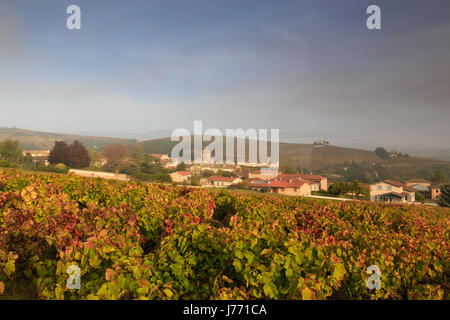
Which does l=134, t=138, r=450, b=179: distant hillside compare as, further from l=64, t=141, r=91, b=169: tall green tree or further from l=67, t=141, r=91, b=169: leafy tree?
l=67, t=141, r=91, b=169: leafy tree

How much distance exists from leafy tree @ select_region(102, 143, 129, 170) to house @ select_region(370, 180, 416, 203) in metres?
64.2

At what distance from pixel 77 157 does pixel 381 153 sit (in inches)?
5855

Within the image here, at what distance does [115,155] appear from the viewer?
74.9 m

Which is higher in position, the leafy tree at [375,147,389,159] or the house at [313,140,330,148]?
the house at [313,140,330,148]

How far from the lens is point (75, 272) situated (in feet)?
11.0

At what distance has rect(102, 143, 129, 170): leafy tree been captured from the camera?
73.4 meters

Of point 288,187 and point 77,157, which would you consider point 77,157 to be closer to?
point 77,157

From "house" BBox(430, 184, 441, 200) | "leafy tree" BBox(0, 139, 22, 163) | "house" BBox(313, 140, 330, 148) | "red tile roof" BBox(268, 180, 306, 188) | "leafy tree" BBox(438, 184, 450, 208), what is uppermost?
"house" BBox(313, 140, 330, 148)

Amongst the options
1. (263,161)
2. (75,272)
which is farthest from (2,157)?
(263,161)

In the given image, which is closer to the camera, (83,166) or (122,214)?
(122,214)

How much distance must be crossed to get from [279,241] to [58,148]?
6073 centimetres

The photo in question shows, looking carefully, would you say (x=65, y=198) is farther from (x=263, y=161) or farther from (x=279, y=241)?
(x=263, y=161)

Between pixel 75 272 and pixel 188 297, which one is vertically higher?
pixel 75 272

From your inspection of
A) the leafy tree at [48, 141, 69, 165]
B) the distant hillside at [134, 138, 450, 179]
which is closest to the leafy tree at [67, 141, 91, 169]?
the leafy tree at [48, 141, 69, 165]
